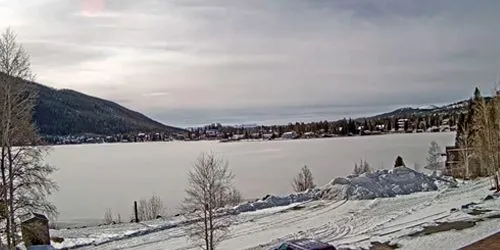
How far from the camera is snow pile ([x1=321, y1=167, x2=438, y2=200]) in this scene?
1806 inches

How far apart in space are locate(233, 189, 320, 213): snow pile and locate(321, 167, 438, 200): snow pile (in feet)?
3.98

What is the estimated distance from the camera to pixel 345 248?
22.3 m

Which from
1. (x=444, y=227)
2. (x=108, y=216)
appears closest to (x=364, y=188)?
(x=444, y=227)

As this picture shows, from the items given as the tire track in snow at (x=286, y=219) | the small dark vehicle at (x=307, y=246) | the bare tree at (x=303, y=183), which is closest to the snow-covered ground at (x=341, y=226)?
the tire track in snow at (x=286, y=219)

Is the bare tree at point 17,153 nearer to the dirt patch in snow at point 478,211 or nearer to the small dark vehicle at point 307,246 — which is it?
the small dark vehicle at point 307,246

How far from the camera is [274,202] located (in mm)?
45719

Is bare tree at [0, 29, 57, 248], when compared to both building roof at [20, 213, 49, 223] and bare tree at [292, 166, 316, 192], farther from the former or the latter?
bare tree at [292, 166, 316, 192]

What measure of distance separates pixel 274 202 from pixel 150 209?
1336 cm

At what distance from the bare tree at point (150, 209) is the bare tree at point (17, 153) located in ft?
87.5

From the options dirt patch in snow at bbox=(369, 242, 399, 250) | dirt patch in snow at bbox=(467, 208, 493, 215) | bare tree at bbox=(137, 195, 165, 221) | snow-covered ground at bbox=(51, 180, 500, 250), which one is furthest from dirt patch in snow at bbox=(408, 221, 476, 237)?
bare tree at bbox=(137, 195, 165, 221)

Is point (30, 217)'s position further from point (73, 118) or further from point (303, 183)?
point (73, 118)

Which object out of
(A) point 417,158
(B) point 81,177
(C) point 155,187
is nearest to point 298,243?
(C) point 155,187

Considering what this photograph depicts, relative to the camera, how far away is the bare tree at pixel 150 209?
4958 centimetres

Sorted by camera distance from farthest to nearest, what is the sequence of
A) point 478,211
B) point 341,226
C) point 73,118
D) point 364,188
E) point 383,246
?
point 73,118
point 364,188
point 341,226
point 478,211
point 383,246
